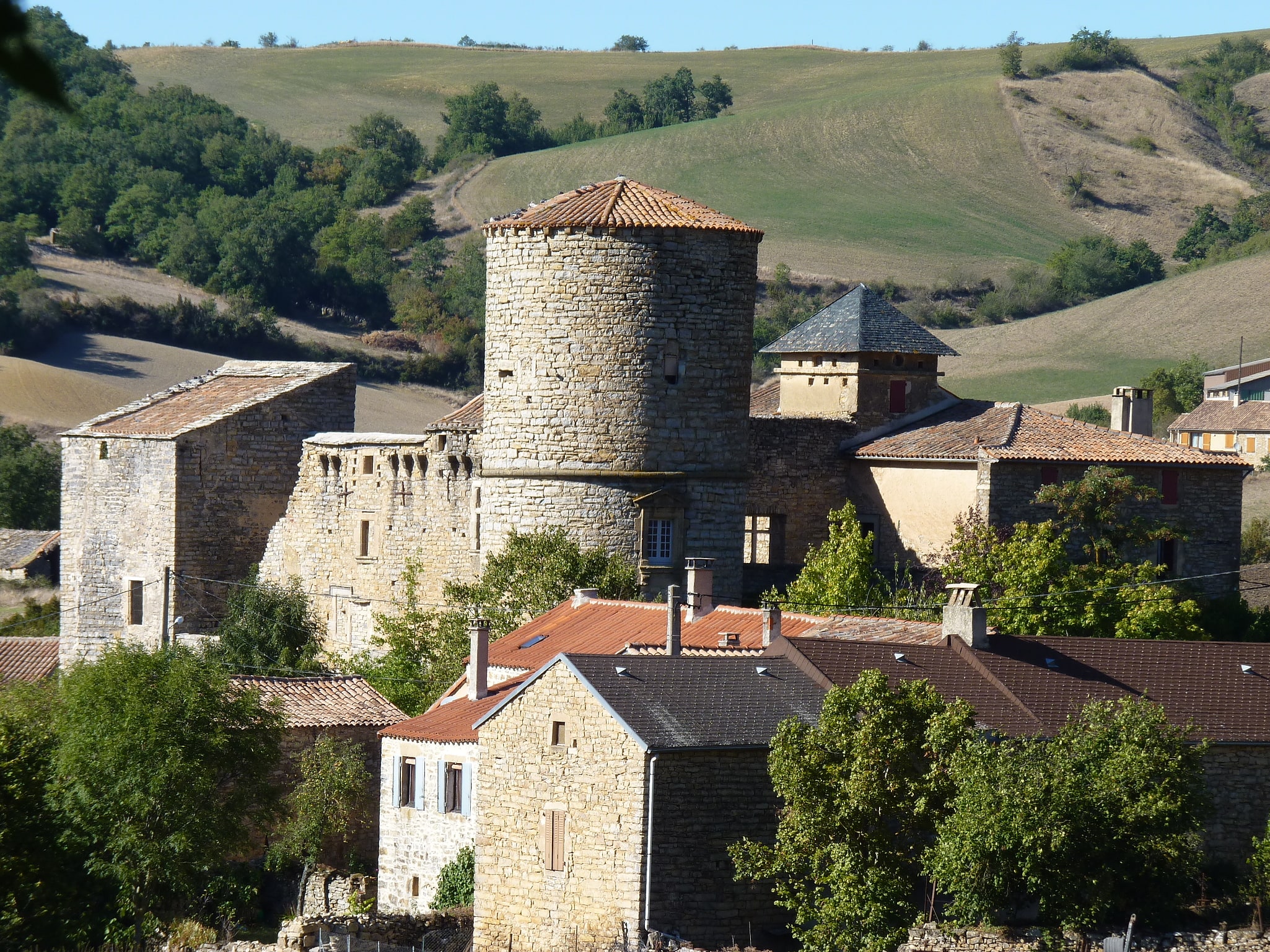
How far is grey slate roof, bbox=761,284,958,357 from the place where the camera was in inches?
1464

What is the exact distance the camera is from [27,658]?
42125 millimetres

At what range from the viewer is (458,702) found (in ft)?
94.3

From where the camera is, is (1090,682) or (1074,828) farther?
(1090,682)

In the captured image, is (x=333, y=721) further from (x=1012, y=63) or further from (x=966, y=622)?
(x=1012, y=63)

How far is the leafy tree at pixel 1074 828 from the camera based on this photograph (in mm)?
20859

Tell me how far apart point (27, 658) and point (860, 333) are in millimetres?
18120

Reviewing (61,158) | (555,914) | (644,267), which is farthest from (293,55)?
(555,914)

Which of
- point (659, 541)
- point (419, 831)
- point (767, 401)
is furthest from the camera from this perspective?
point (767, 401)

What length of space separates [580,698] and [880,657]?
4.10m

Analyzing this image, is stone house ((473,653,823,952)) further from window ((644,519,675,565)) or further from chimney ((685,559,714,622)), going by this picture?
window ((644,519,675,565))

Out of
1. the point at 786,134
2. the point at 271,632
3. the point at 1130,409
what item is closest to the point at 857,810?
the point at 271,632

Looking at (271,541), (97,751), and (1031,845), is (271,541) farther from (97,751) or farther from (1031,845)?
(1031,845)

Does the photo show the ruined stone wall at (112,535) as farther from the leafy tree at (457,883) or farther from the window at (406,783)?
the leafy tree at (457,883)

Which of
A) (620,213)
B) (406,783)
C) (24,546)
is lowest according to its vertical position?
(406,783)
